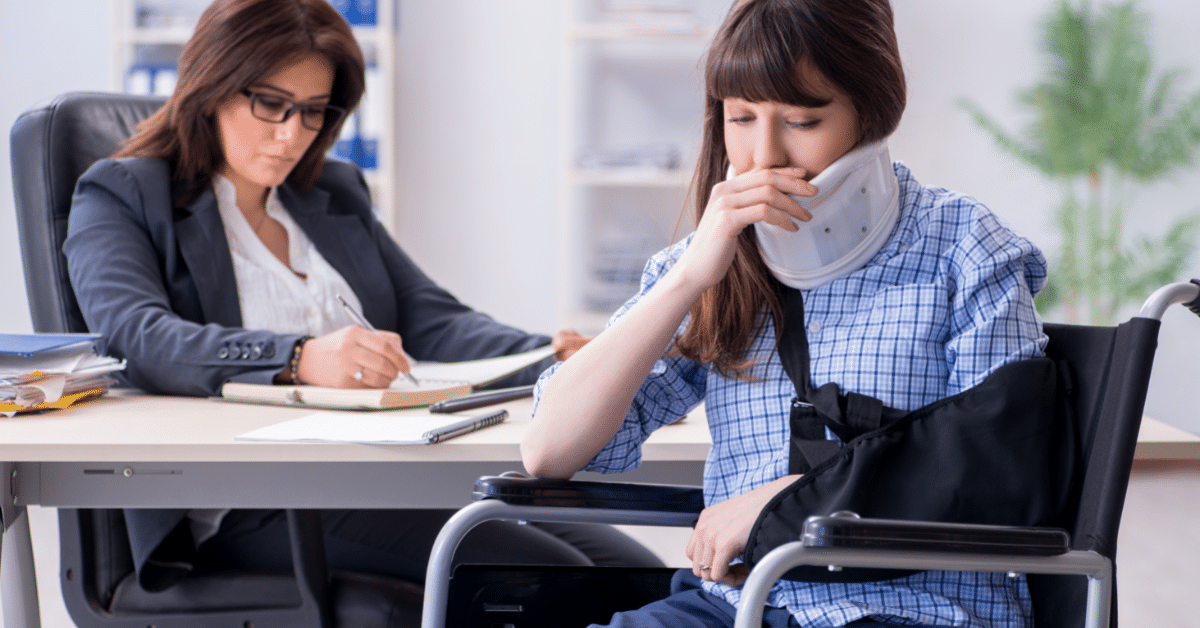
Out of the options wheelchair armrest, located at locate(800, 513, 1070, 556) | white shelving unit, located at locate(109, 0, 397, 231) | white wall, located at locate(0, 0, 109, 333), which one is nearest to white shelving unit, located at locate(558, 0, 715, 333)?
white shelving unit, located at locate(109, 0, 397, 231)

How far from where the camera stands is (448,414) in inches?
52.1

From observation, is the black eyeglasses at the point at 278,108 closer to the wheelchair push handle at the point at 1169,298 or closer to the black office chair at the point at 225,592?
the black office chair at the point at 225,592

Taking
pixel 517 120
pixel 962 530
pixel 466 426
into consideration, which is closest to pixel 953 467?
pixel 962 530

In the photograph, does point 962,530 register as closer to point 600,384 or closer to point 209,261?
point 600,384

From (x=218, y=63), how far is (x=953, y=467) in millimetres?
1361

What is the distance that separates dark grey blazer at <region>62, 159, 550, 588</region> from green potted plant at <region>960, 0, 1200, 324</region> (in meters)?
2.73

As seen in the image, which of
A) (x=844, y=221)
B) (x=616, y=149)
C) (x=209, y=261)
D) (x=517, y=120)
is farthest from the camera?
(x=517, y=120)

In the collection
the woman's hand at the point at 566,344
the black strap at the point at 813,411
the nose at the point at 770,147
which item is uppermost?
the nose at the point at 770,147

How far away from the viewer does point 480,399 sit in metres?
1.37

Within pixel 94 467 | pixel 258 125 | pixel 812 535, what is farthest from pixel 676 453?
pixel 258 125

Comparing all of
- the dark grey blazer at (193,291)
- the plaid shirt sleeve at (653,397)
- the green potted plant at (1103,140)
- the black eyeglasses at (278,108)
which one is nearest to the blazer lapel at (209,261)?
the dark grey blazer at (193,291)

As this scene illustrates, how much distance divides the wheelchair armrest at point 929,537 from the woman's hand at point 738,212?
304 millimetres

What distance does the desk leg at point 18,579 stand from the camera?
4.24 feet

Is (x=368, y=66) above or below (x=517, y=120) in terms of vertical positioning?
above
